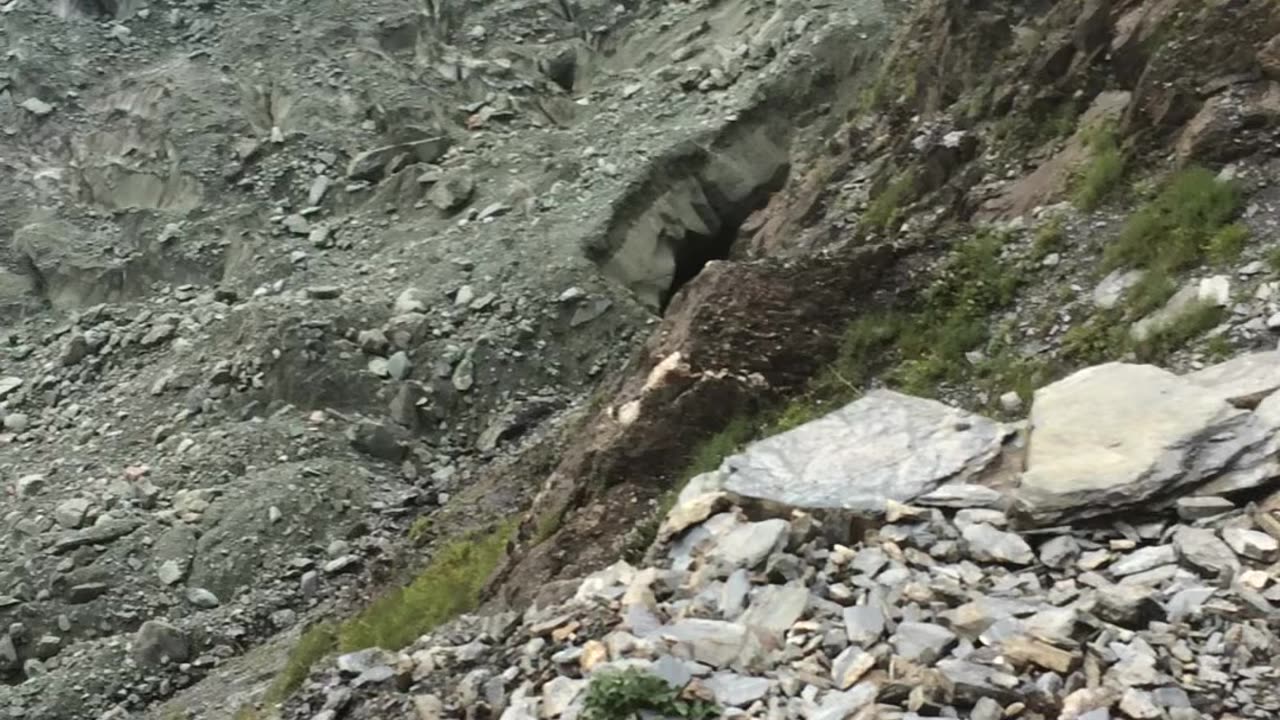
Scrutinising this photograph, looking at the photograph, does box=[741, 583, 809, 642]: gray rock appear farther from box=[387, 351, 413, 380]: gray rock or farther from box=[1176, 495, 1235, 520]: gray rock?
box=[387, 351, 413, 380]: gray rock

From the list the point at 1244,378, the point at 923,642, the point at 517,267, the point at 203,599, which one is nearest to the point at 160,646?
the point at 203,599

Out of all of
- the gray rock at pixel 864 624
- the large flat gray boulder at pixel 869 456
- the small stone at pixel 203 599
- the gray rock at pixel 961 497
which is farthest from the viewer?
the small stone at pixel 203 599

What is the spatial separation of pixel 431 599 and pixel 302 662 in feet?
5.51

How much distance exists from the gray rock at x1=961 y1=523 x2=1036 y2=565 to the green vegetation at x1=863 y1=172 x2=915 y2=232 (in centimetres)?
704

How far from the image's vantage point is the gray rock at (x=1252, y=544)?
238 inches

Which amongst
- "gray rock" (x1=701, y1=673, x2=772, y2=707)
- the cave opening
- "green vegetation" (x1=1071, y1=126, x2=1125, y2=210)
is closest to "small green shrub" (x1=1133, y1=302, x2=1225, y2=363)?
"green vegetation" (x1=1071, y1=126, x2=1125, y2=210)

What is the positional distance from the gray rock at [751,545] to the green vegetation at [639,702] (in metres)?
1.22

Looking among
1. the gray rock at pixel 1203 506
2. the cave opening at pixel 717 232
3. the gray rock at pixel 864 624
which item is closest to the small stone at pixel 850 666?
the gray rock at pixel 864 624

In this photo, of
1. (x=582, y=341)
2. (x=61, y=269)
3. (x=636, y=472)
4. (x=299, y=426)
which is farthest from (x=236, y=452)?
(x=636, y=472)

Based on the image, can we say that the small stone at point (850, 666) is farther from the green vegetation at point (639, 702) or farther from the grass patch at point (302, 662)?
the grass patch at point (302, 662)

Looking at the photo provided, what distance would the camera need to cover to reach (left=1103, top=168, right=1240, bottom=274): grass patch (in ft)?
30.2

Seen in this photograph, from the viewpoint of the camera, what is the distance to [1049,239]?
10.6 metres

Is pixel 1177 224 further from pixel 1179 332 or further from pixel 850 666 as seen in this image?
pixel 850 666

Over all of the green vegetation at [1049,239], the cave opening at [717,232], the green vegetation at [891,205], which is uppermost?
the green vegetation at [1049,239]
